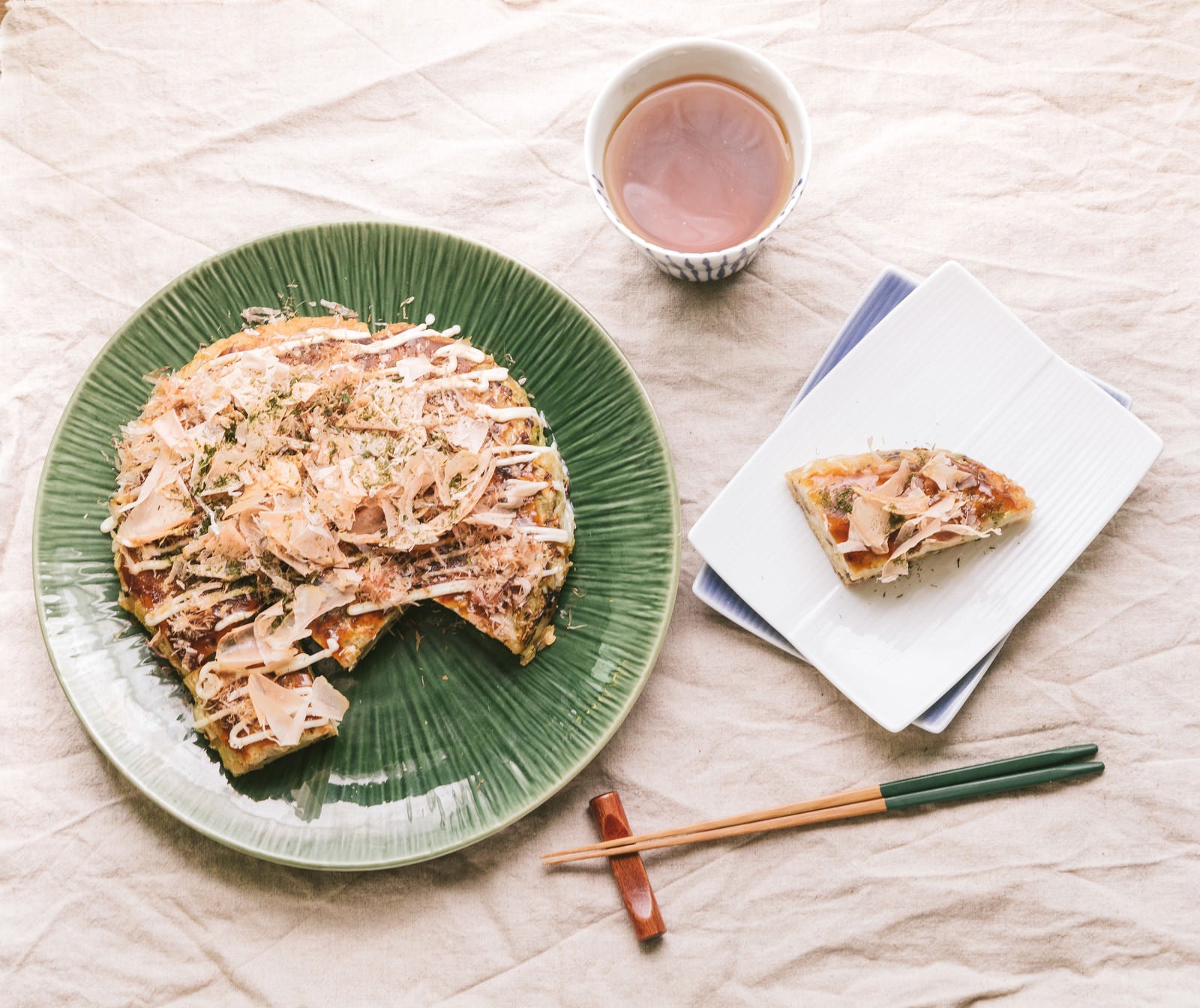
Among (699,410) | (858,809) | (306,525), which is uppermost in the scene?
(699,410)

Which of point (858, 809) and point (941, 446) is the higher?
point (941, 446)

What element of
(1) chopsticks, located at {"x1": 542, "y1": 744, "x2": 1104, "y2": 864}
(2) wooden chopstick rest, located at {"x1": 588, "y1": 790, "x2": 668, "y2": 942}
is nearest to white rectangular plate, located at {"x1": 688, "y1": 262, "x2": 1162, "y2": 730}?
(1) chopsticks, located at {"x1": 542, "y1": 744, "x2": 1104, "y2": 864}

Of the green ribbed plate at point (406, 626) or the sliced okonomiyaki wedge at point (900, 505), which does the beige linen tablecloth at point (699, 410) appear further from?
the sliced okonomiyaki wedge at point (900, 505)

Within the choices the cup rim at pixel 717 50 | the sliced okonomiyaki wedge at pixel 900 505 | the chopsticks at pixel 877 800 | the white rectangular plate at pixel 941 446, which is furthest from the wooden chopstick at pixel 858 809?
the cup rim at pixel 717 50

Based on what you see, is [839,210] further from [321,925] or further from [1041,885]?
[321,925]

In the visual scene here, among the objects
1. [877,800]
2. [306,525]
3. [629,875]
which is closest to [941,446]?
[877,800]

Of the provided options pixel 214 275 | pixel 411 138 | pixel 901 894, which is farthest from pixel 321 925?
pixel 411 138

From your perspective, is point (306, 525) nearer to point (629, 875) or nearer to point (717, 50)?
point (629, 875)

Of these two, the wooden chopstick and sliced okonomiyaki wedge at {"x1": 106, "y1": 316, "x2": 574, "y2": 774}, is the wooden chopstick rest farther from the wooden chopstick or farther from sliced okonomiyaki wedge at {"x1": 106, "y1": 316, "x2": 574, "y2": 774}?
sliced okonomiyaki wedge at {"x1": 106, "y1": 316, "x2": 574, "y2": 774}
